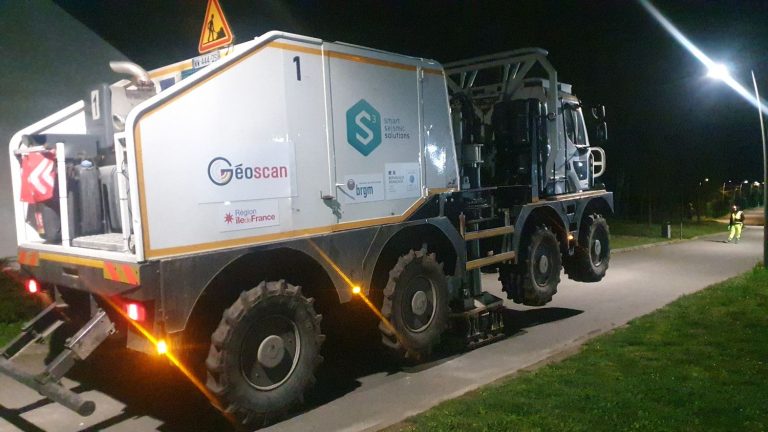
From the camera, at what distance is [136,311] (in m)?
4.54

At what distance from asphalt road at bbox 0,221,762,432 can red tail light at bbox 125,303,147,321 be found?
129cm

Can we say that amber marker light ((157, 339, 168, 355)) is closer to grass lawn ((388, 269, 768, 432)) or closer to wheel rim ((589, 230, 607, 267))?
grass lawn ((388, 269, 768, 432))

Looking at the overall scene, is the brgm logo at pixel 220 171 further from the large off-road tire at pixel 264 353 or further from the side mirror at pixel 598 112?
the side mirror at pixel 598 112

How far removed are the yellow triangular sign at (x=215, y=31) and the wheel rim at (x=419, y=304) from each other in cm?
301

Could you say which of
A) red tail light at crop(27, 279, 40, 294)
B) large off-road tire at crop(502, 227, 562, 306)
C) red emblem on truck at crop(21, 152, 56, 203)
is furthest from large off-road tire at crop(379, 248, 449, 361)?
red tail light at crop(27, 279, 40, 294)

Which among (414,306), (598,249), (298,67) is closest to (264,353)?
(414,306)

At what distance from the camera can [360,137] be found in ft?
19.5

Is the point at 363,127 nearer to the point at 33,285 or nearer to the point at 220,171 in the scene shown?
the point at 220,171

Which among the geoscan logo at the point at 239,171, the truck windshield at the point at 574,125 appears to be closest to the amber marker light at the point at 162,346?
the geoscan logo at the point at 239,171

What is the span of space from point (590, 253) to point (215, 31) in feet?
21.8

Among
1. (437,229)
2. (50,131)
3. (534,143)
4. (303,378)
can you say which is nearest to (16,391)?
(50,131)

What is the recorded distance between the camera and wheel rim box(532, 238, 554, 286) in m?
8.32

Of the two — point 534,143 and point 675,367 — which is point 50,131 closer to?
point 534,143

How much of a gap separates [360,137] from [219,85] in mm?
1577
